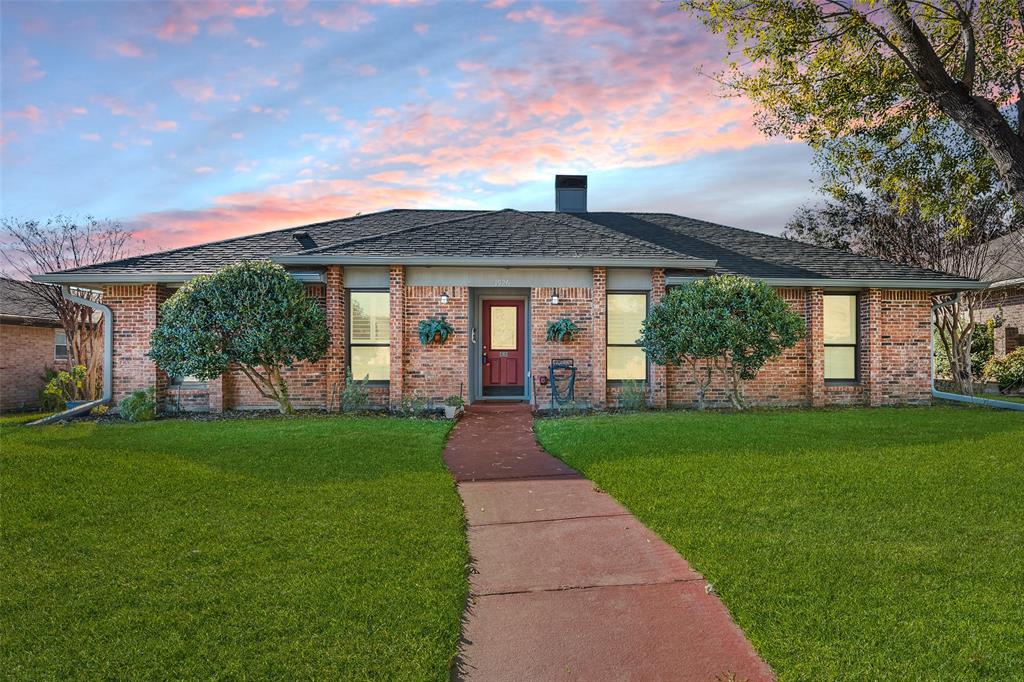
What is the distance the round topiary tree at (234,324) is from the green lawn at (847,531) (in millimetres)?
5218

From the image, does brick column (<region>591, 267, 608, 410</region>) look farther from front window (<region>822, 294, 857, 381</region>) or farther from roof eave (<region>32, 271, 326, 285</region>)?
roof eave (<region>32, 271, 326, 285</region>)

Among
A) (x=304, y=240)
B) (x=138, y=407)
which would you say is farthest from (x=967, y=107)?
(x=138, y=407)

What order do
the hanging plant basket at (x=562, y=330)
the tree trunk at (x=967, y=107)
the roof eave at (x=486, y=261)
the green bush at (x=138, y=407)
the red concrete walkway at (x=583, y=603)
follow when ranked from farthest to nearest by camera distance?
the hanging plant basket at (x=562, y=330) → the roof eave at (x=486, y=261) → the green bush at (x=138, y=407) → the tree trunk at (x=967, y=107) → the red concrete walkway at (x=583, y=603)

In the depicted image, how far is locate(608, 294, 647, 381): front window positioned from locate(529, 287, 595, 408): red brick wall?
0.62 m

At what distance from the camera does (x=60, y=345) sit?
19.1 m

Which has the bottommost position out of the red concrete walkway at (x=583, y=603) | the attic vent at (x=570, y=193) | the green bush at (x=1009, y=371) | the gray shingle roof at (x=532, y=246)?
the red concrete walkway at (x=583, y=603)

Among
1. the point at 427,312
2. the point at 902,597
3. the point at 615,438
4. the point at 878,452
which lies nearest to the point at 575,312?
the point at 427,312

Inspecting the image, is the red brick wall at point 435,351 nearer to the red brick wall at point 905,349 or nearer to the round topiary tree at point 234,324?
the round topiary tree at point 234,324

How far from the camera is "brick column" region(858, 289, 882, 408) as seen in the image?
1292 cm

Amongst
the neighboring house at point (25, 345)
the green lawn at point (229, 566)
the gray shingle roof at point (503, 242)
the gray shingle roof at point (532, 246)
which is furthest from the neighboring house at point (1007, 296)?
the neighboring house at point (25, 345)

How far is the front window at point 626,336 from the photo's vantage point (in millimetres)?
12633

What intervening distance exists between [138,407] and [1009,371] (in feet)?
71.7

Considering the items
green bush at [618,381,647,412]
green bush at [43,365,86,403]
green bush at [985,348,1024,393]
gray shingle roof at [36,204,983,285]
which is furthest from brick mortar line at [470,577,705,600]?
green bush at [985,348,1024,393]

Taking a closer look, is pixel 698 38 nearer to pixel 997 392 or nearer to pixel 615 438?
pixel 615 438
